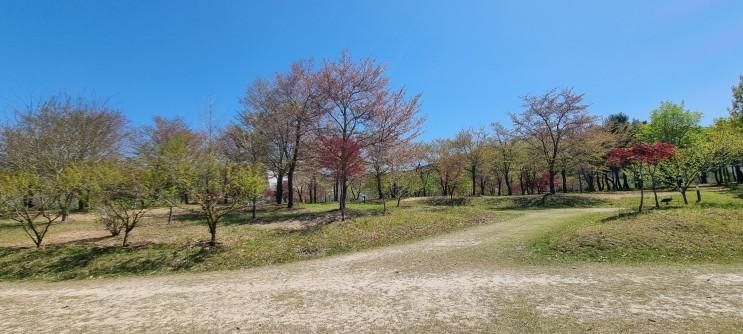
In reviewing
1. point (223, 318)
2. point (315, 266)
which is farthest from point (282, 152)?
point (223, 318)

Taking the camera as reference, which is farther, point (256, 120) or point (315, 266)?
point (256, 120)

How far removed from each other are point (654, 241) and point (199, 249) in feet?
48.6

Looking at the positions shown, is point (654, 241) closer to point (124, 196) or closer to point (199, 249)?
point (199, 249)

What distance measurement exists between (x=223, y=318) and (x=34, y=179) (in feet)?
43.3

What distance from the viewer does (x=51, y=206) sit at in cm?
1448

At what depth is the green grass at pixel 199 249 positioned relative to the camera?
415 inches

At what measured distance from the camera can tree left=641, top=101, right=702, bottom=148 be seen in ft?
129

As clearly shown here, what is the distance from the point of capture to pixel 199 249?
12.1m

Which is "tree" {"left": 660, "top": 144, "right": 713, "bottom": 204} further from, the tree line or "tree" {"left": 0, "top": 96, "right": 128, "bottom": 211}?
"tree" {"left": 0, "top": 96, "right": 128, "bottom": 211}

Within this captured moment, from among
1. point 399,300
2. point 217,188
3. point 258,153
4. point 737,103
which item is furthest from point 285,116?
point 737,103

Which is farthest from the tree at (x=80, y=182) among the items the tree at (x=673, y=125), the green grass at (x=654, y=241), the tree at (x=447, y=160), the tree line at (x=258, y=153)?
the tree at (x=673, y=125)

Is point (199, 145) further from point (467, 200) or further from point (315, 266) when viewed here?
point (467, 200)

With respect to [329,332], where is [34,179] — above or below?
above

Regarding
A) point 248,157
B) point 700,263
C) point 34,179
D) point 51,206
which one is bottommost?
point 700,263
